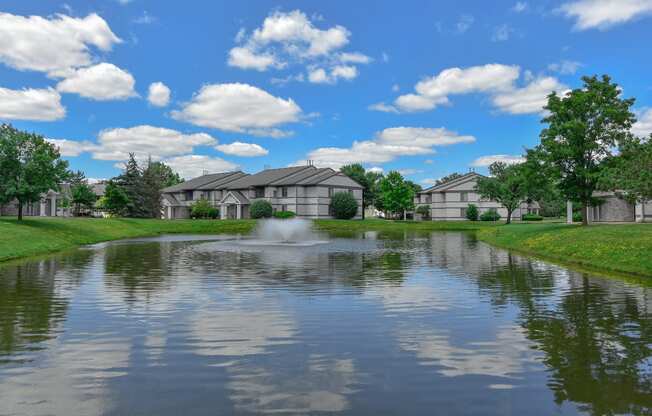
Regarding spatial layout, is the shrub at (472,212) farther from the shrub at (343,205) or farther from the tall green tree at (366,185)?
the tall green tree at (366,185)

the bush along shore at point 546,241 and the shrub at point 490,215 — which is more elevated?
the shrub at point 490,215

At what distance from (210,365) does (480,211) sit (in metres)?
88.6

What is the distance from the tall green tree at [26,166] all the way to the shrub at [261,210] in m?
41.8

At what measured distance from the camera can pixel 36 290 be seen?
659 inches

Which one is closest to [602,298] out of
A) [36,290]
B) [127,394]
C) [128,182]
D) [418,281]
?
[418,281]

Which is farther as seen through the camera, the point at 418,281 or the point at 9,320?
the point at 418,281

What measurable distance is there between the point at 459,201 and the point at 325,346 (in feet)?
290

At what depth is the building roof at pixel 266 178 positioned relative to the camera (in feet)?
313

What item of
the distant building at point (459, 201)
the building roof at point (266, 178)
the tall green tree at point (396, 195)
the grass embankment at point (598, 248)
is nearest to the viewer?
the grass embankment at point (598, 248)

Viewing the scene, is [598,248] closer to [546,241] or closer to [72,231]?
[546,241]

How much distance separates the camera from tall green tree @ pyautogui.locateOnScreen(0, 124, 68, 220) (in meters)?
44.0

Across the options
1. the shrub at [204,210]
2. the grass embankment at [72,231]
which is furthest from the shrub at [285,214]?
the shrub at [204,210]

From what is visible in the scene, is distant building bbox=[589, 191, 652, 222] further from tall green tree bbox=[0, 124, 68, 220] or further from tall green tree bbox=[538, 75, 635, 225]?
tall green tree bbox=[0, 124, 68, 220]

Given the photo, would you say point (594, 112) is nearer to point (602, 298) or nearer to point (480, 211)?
point (602, 298)
